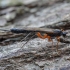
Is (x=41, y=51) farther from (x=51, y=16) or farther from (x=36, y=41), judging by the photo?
(x=51, y=16)

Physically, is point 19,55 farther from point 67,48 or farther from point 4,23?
point 4,23

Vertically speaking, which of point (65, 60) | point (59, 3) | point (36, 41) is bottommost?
point (65, 60)

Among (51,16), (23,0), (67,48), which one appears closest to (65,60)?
(67,48)

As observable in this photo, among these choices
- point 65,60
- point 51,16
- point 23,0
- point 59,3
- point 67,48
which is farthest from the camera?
point 23,0

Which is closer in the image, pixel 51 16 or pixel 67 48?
pixel 67 48

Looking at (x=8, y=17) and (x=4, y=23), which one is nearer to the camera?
(x=4, y=23)

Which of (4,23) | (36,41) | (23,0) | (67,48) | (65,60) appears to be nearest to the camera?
(65,60)

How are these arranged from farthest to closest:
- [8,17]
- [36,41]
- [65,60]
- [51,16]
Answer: [8,17], [51,16], [36,41], [65,60]

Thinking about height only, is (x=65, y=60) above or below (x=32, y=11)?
below

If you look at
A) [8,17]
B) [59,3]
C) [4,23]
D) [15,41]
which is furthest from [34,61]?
[59,3]
